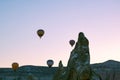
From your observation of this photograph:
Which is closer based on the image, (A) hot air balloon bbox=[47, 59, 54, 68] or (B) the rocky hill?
(B) the rocky hill

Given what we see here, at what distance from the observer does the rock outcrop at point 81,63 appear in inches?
392

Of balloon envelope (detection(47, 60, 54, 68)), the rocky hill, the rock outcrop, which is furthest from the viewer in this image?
balloon envelope (detection(47, 60, 54, 68))

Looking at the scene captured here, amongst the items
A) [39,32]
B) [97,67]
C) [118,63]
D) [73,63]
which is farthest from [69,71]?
[118,63]

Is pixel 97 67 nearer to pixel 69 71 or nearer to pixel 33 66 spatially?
pixel 33 66

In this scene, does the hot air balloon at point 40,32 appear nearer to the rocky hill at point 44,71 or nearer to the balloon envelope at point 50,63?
the rocky hill at point 44,71

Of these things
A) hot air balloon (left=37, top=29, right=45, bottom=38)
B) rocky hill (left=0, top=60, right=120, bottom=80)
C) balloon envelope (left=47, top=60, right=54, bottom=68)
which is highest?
hot air balloon (left=37, top=29, right=45, bottom=38)

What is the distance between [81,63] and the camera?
33.8 feet

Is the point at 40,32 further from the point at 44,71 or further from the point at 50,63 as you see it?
the point at 44,71

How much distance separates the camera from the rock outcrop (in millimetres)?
9949

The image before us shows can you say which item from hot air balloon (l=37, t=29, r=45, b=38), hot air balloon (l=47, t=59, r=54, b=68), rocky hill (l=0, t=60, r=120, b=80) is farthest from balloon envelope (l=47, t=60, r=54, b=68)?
hot air balloon (l=37, t=29, r=45, b=38)

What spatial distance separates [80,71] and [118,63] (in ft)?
150

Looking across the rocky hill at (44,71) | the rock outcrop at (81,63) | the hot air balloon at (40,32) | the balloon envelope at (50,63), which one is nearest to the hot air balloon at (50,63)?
the balloon envelope at (50,63)

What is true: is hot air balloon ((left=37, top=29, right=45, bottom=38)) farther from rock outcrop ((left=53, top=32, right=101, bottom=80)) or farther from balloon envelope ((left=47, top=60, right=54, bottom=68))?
rock outcrop ((left=53, top=32, right=101, bottom=80))

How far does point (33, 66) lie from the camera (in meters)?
56.5
